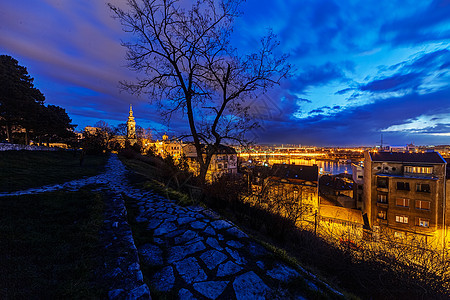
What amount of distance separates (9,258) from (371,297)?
19.1 ft

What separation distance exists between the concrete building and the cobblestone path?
19549mm

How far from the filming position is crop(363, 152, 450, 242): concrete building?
16703 mm

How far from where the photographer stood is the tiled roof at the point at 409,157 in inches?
699

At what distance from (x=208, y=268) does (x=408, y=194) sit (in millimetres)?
26178

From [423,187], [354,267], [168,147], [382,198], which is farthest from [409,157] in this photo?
[168,147]

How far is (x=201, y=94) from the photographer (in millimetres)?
6156

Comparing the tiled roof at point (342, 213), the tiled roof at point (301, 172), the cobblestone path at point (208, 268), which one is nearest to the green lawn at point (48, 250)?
the cobblestone path at point (208, 268)

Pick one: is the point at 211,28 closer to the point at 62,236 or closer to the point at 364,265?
the point at 62,236

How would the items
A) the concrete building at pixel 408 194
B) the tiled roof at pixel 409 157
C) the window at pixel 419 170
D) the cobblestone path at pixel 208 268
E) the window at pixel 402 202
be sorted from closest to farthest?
the cobblestone path at pixel 208 268
the concrete building at pixel 408 194
the window at pixel 419 170
the tiled roof at pixel 409 157
the window at pixel 402 202

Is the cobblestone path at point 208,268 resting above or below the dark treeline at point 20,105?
below

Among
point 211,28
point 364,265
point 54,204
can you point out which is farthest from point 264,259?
point 211,28

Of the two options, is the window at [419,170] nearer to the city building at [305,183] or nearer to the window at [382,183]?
the window at [382,183]

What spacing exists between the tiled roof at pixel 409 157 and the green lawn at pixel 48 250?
1091 inches

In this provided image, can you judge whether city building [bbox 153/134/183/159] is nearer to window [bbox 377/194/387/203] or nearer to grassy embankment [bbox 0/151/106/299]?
grassy embankment [bbox 0/151/106/299]
